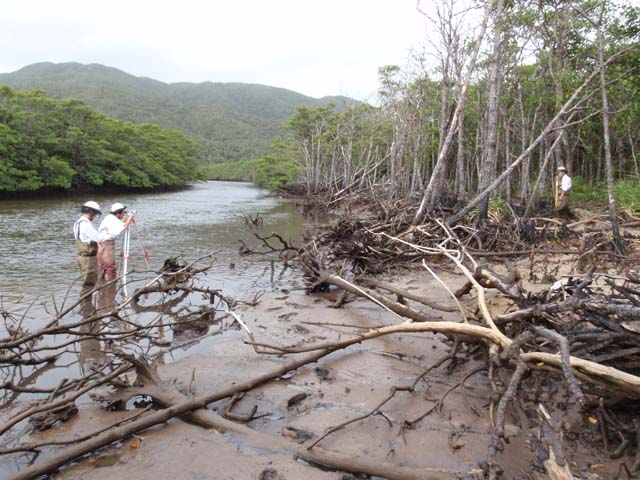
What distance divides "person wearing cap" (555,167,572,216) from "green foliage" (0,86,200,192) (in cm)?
2800

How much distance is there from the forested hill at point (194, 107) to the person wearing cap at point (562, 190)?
298ft

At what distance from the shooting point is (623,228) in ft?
36.4

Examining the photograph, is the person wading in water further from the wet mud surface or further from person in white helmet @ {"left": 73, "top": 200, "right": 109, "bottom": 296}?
the wet mud surface

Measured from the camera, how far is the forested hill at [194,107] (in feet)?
399

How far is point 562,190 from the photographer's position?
40.4ft

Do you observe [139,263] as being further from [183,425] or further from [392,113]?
[392,113]

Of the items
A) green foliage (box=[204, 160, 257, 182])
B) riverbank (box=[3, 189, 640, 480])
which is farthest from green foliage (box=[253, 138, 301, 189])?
riverbank (box=[3, 189, 640, 480])

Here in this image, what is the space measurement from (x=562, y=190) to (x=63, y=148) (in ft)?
109

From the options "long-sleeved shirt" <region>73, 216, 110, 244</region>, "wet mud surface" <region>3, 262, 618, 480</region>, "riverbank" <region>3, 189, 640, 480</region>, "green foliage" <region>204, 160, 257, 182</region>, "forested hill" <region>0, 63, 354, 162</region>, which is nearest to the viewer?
"riverbank" <region>3, 189, 640, 480</region>

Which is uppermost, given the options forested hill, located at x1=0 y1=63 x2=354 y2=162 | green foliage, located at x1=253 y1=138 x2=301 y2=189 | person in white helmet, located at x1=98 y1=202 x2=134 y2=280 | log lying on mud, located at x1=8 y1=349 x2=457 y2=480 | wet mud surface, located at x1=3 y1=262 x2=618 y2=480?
forested hill, located at x1=0 y1=63 x2=354 y2=162

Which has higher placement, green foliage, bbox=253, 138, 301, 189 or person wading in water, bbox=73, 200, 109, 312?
green foliage, bbox=253, 138, 301, 189

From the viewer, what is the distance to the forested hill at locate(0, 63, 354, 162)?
399 ft

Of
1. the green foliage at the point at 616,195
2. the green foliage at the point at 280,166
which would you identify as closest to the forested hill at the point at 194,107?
the green foliage at the point at 280,166

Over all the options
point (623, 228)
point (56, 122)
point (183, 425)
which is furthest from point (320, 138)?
point (183, 425)
